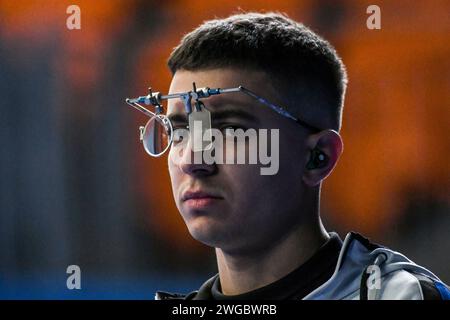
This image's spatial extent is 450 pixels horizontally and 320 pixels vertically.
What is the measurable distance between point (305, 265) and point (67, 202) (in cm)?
110

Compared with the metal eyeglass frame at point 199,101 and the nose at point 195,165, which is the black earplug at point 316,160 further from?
the nose at point 195,165

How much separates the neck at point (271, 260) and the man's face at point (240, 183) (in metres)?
0.03

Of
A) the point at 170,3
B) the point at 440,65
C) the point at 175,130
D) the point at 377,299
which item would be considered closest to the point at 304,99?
the point at 175,130

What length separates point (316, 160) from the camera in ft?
5.25

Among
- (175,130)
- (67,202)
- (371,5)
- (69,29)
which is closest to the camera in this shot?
(175,130)

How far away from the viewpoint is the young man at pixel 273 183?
4.92 feet

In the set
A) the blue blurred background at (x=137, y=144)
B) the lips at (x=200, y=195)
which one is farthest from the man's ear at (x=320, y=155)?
the blue blurred background at (x=137, y=144)

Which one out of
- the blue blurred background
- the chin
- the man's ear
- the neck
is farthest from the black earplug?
the blue blurred background

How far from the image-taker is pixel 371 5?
209cm

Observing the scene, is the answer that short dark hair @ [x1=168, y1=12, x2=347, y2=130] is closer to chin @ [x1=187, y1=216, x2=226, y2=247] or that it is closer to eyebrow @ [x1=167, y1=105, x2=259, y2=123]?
eyebrow @ [x1=167, y1=105, x2=259, y2=123]

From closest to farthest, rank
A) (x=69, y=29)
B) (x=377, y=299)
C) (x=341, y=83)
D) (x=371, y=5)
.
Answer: (x=377, y=299)
(x=341, y=83)
(x=371, y=5)
(x=69, y=29)

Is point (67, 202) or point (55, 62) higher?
point (55, 62)

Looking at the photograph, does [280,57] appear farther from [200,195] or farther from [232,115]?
[200,195]

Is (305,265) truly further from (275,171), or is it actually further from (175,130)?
(175,130)
